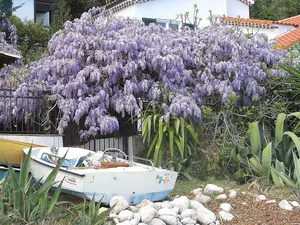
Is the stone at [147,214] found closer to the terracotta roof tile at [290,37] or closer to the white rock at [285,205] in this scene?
the white rock at [285,205]

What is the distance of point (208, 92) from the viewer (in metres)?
10.6

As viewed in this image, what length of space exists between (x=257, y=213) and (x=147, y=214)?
1.84 m

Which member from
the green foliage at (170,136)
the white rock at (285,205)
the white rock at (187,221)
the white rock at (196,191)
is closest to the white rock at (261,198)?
the white rock at (285,205)

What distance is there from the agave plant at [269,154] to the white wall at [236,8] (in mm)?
14648

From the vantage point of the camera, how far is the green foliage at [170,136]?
9.37 m

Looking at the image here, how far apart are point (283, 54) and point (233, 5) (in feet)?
41.5

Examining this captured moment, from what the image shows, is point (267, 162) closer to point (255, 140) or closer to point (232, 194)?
point (255, 140)

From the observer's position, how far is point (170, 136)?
940cm

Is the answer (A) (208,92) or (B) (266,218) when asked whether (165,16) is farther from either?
(B) (266,218)

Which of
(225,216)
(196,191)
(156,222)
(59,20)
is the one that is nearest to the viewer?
(156,222)

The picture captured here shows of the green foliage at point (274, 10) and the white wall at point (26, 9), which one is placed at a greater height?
the green foliage at point (274, 10)

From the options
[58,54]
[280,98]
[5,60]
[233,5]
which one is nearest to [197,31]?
[280,98]

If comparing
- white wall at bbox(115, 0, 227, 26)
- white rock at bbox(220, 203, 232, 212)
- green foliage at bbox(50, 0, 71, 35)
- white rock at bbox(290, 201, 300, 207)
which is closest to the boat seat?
white rock at bbox(220, 203, 232, 212)

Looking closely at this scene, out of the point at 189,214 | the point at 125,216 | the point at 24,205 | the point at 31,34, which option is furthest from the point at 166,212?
the point at 31,34
